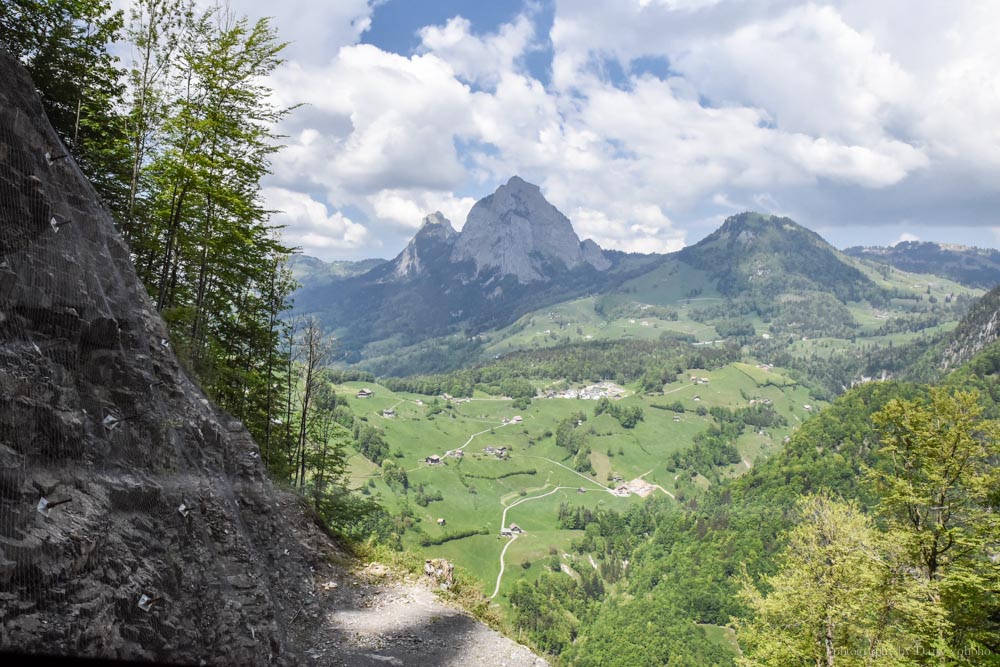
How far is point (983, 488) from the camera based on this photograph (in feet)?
50.4

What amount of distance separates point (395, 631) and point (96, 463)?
37.4ft

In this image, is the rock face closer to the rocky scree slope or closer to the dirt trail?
the rocky scree slope

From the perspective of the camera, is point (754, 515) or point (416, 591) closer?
point (416, 591)

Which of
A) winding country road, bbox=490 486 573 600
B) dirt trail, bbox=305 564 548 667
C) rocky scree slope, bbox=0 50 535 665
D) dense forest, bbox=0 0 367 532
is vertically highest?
Answer: dense forest, bbox=0 0 367 532

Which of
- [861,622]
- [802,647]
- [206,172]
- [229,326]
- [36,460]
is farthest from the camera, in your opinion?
[229,326]

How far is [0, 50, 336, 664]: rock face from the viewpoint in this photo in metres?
6.62

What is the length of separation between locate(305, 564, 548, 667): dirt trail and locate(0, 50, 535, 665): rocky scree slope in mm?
1270

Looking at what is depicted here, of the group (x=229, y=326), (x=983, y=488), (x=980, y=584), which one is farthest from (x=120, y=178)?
(x=983, y=488)

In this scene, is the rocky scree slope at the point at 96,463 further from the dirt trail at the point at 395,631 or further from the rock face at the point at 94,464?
the dirt trail at the point at 395,631

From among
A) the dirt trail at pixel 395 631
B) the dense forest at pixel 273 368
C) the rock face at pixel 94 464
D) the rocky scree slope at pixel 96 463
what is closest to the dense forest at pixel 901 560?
the dense forest at pixel 273 368

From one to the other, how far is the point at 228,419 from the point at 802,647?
2341cm

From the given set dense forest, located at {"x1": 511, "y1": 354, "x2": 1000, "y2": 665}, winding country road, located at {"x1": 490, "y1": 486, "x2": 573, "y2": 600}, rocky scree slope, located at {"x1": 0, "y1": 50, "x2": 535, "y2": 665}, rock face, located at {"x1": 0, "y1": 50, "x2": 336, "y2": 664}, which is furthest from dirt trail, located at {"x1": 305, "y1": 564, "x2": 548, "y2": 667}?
winding country road, located at {"x1": 490, "y1": 486, "x2": 573, "y2": 600}

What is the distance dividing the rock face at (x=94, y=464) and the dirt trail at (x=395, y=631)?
2.94m

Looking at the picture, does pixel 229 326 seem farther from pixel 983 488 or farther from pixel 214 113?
pixel 983 488
